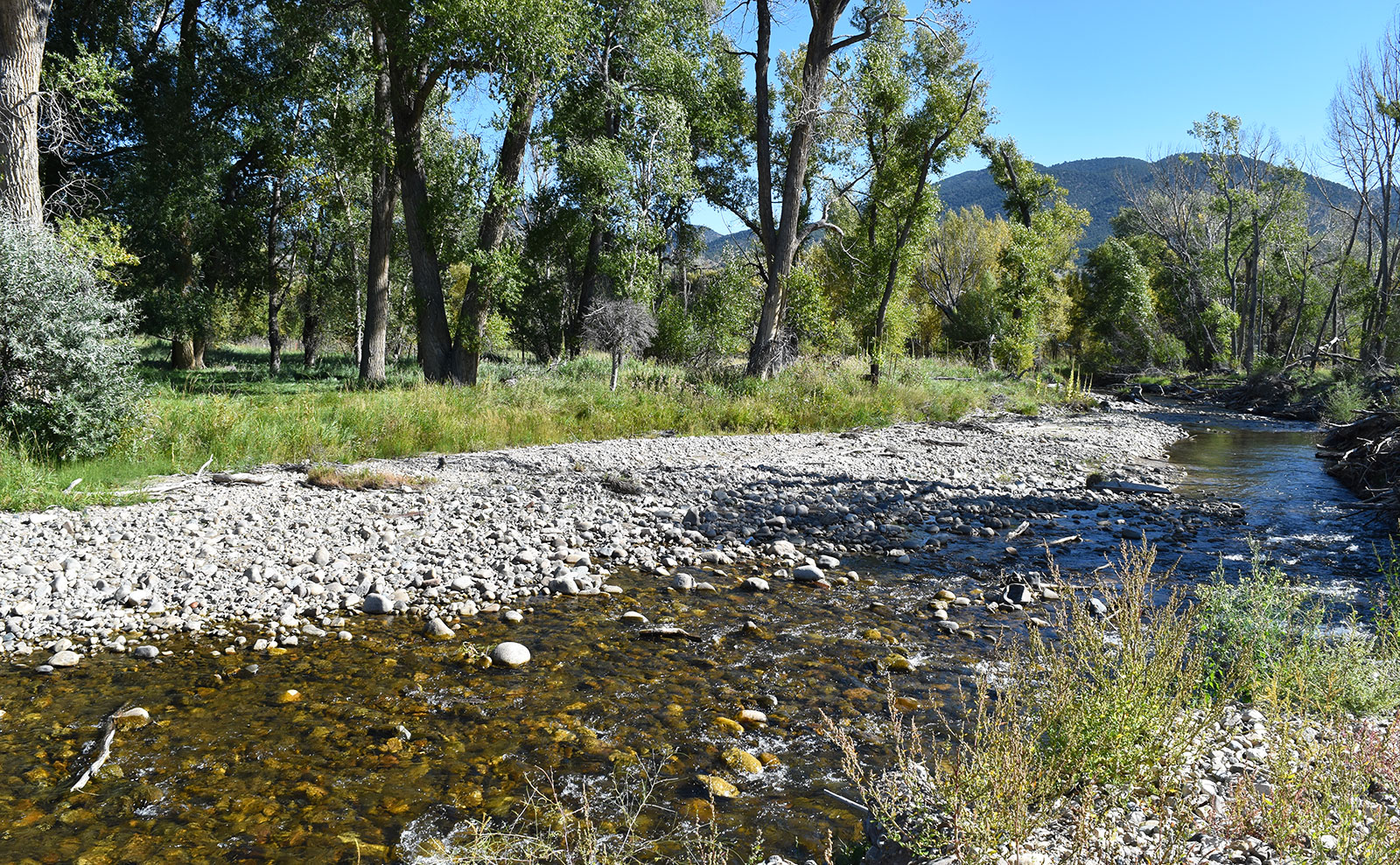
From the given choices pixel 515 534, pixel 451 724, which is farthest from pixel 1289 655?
pixel 515 534

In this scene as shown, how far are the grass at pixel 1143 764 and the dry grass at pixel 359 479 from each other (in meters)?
6.56

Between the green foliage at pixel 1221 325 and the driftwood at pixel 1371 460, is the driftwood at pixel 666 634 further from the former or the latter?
the green foliage at pixel 1221 325

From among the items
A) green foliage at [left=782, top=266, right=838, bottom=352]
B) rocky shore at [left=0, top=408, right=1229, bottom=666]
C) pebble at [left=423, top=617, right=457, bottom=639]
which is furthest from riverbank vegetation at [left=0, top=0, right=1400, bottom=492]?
pebble at [left=423, top=617, right=457, bottom=639]

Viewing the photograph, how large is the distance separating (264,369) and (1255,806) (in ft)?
80.4

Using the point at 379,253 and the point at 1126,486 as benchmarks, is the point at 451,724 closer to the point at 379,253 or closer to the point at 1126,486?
the point at 1126,486

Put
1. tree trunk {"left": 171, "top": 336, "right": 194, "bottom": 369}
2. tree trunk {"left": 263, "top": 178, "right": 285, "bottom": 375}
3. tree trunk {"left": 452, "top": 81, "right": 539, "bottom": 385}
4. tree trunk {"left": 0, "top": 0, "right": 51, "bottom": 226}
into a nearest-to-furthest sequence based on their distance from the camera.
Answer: tree trunk {"left": 0, "top": 0, "right": 51, "bottom": 226}, tree trunk {"left": 452, "top": 81, "right": 539, "bottom": 385}, tree trunk {"left": 171, "top": 336, "right": 194, "bottom": 369}, tree trunk {"left": 263, "top": 178, "right": 285, "bottom": 375}

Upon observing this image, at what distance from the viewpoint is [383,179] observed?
18.1 meters

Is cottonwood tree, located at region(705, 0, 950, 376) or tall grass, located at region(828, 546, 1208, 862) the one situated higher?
cottonwood tree, located at region(705, 0, 950, 376)

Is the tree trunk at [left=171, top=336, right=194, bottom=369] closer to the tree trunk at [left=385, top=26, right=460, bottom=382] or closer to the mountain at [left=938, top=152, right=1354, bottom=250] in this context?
the tree trunk at [left=385, top=26, right=460, bottom=382]

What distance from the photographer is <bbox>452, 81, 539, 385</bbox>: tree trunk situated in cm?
1659

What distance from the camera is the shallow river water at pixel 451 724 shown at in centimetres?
313

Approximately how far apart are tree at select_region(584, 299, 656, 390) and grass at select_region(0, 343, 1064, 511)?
33.8 inches

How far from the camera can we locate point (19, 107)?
1019cm

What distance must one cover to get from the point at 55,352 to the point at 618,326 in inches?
399
